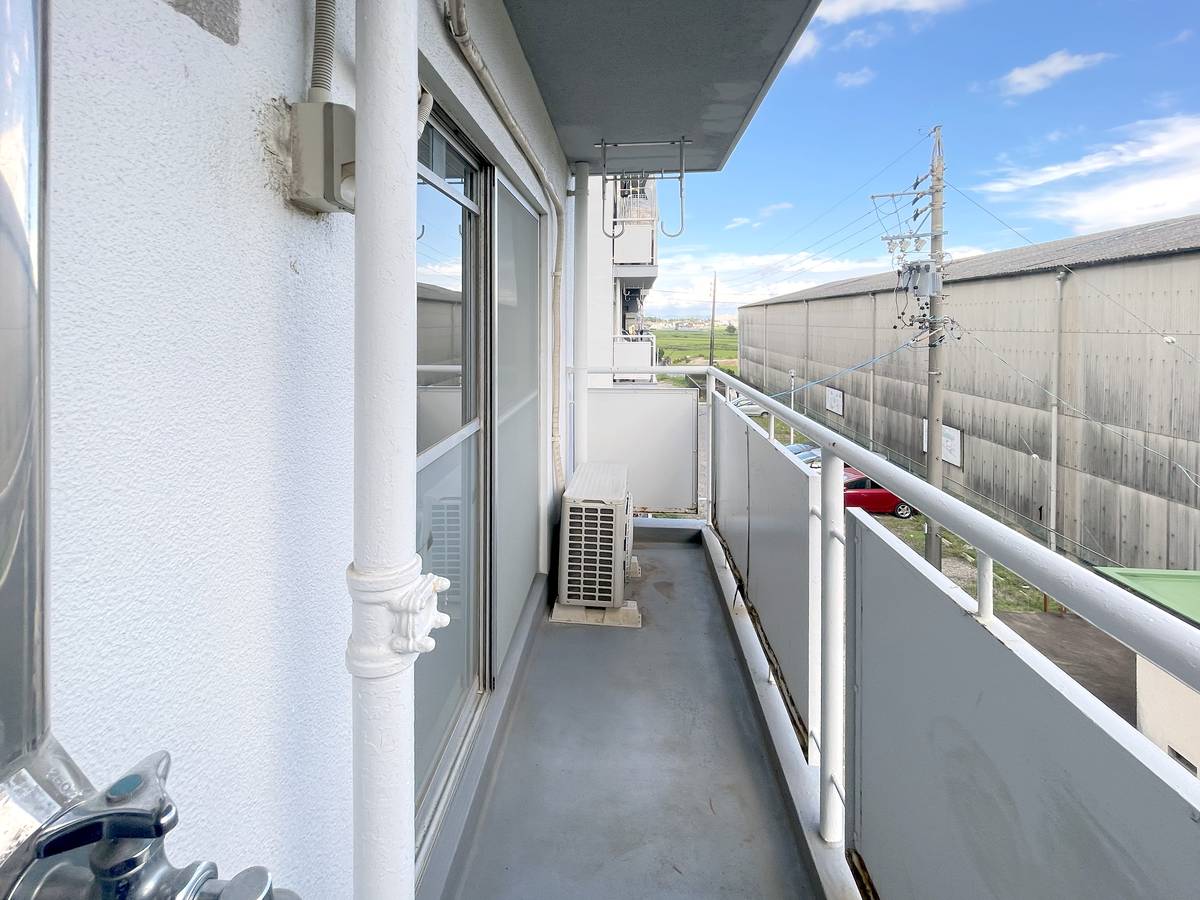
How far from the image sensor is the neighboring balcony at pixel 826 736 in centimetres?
61

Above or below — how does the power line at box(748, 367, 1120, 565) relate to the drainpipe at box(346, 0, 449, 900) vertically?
below

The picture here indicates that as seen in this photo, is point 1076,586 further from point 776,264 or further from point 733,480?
point 776,264

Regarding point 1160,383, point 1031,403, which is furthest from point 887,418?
point 1160,383

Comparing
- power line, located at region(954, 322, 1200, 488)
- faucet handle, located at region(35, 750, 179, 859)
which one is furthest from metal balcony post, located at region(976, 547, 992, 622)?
power line, located at region(954, 322, 1200, 488)

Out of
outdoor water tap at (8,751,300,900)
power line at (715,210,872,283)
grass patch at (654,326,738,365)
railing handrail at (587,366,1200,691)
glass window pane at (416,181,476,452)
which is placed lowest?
outdoor water tap at (8,751,300,900)

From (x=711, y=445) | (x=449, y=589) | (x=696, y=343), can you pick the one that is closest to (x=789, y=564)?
(x=449, y=589)

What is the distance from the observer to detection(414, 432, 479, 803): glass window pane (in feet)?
5.25

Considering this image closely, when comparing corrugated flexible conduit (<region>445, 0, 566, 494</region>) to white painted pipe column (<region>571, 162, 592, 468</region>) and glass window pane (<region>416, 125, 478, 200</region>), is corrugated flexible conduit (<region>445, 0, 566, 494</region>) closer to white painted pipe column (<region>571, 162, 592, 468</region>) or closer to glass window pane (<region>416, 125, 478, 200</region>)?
glass window pane (<region>416, 125, 478, 200</region>)

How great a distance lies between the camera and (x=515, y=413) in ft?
8.36

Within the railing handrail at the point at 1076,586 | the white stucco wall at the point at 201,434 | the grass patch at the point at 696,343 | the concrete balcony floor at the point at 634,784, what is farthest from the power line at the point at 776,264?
the white stucco wall at the point at 201,434

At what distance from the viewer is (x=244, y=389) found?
73 centimetres

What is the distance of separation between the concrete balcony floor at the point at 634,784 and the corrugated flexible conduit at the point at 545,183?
992 mm

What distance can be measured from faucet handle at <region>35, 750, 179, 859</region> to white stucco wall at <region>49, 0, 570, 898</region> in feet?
0.66

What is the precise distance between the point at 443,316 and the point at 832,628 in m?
1.19
